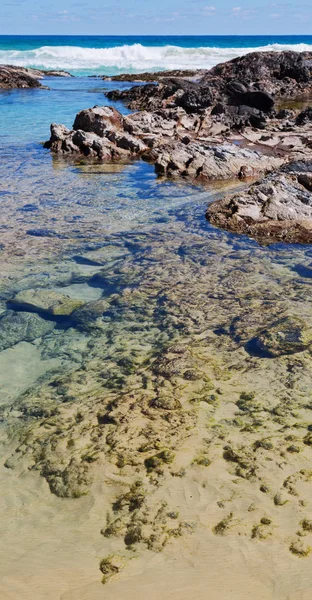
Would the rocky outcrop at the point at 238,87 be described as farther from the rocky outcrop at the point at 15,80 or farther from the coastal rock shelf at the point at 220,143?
the rocky outcrop at the point at 15,80

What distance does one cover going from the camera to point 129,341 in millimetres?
6016

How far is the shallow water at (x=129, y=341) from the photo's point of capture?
4180 millimetres

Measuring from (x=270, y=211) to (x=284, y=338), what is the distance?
15.1 feet

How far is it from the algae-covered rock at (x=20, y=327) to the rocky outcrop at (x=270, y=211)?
4.55 m

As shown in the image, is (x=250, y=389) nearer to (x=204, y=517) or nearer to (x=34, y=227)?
(x=204, y=517)

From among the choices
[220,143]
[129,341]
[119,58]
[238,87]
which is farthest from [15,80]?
[129,341]

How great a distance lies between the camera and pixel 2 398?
5055 mm

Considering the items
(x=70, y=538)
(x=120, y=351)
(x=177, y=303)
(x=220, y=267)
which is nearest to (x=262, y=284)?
(x=220, y=267)

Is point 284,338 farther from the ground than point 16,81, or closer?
closer

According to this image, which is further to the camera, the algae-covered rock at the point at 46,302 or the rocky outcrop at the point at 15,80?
the rocky outcrop at the point at 15,80

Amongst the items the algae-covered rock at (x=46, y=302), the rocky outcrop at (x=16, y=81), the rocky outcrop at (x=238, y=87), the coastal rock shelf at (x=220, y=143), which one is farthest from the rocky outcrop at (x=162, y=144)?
the rocky outcrop at (x=16, y=81)

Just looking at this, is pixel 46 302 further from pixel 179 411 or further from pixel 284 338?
pixel 284 338

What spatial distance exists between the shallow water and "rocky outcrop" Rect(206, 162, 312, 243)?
368mm

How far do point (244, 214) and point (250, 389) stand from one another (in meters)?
5.38
